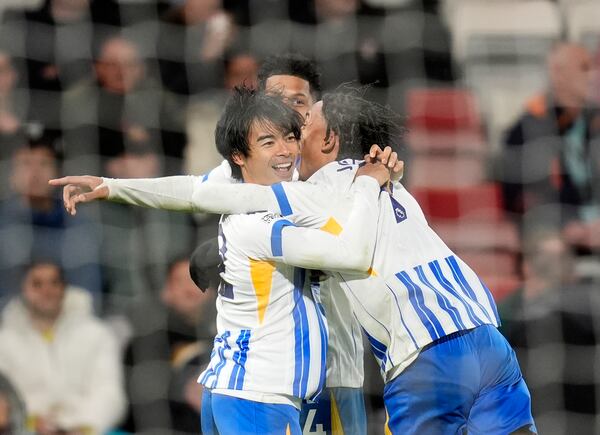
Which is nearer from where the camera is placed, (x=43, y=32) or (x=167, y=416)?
(x=167, y=416)

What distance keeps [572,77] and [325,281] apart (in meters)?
2.03

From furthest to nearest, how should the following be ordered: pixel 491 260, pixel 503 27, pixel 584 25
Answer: pixel 503 27 < pixel 584 25 < pixel 491 260

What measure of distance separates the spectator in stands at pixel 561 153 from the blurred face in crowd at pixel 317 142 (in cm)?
169

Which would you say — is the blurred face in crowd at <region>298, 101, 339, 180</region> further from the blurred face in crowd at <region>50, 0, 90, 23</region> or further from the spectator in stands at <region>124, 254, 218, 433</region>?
the blurred face in crowd at <region>50, 0, 90, 23</region>

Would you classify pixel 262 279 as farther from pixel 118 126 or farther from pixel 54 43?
pixel 54 43

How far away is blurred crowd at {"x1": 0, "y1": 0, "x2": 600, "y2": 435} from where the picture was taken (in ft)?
15.2

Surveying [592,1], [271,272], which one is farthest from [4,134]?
[592,1]

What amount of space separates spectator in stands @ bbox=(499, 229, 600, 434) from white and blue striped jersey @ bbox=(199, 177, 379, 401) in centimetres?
158

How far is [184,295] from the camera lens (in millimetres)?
4664

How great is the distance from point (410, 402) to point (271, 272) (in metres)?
0.49

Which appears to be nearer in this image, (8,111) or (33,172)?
(33,172)

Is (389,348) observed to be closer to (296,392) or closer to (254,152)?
(296,392)

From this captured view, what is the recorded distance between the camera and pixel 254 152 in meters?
3.21

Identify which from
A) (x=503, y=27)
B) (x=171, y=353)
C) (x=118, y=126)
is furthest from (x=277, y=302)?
(x=503, y=27)
